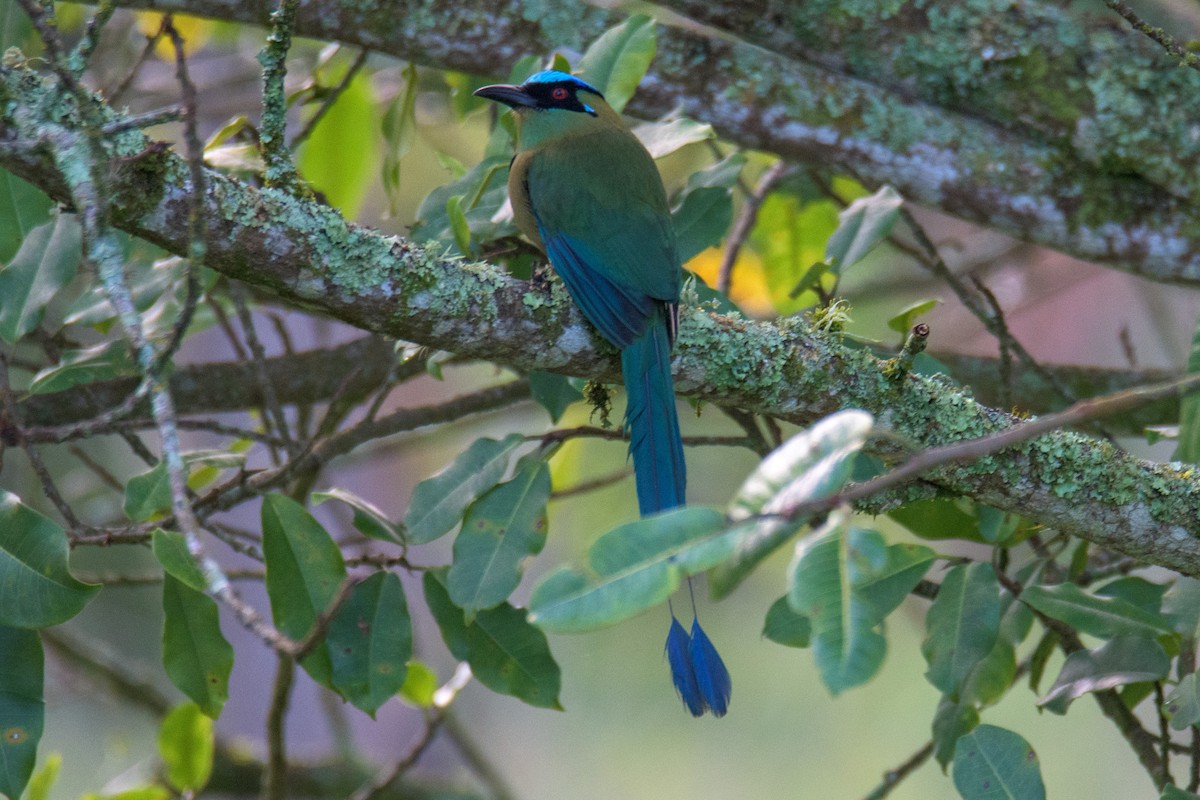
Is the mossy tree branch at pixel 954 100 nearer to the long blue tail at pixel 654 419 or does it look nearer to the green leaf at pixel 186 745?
the long blue tail at pixel 654 419

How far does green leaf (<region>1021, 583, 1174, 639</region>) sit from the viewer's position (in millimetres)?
1854

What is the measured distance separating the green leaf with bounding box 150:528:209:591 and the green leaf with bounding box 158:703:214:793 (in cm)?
94

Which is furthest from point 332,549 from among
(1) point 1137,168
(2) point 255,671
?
(2) point 255,671

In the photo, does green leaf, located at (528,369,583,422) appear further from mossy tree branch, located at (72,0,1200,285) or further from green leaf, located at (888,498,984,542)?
mossy tree branch, located at (72,0,1200,285)

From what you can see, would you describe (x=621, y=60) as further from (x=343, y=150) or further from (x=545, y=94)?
(x=343, y=150)

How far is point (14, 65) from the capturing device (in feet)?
5.22

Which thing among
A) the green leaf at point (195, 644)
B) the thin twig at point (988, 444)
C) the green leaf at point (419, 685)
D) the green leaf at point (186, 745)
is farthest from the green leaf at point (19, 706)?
the thin twig at point (988, 444)

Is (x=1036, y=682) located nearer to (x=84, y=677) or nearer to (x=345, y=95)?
(x=345, y=95)

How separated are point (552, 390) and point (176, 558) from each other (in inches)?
32.8

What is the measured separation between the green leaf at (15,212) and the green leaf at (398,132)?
80 centimetres

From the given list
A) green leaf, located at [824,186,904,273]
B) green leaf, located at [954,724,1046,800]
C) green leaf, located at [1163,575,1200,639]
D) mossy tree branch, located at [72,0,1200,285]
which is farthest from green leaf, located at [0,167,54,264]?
green leaf, located at [1163,575,1200,639]

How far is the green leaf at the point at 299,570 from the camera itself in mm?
1987

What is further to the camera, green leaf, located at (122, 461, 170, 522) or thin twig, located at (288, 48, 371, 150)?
thin twig, located at (288, 48, 371, 150)

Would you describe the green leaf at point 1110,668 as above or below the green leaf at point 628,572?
below
